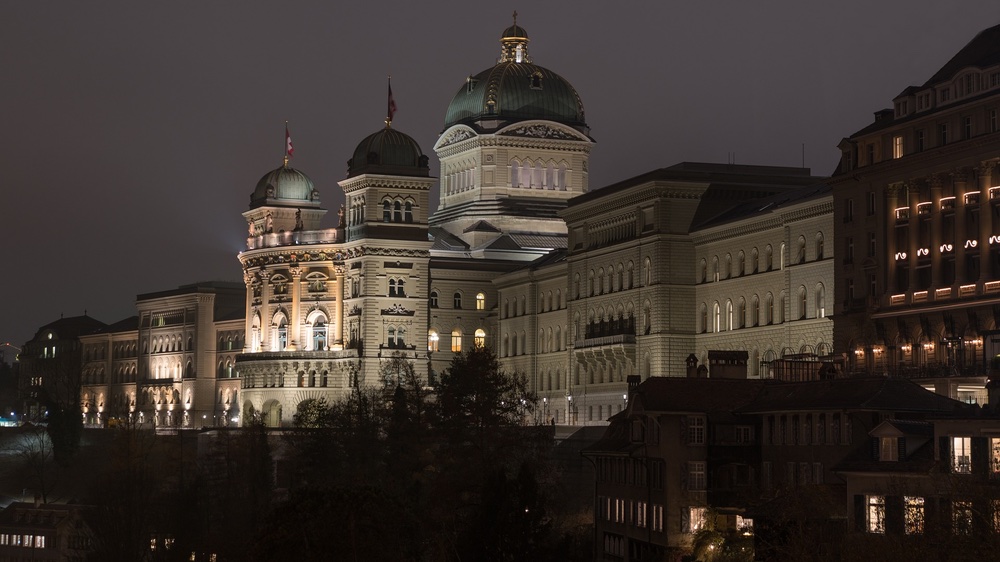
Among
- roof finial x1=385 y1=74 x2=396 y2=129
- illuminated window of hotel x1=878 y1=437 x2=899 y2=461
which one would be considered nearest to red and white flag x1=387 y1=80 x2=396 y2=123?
roof finial x1=385 y1=74 x2=396 y2=129

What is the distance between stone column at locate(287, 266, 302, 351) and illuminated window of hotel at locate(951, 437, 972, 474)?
4698 inches

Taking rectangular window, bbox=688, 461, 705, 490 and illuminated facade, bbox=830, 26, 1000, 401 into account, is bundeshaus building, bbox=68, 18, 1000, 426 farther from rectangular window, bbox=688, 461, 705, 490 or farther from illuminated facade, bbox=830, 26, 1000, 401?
rectangular window, bbox=688, 461, 705, 490

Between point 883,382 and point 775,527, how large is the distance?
832 cm

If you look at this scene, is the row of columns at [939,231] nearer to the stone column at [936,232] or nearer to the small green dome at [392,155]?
the stone column at [936,232]

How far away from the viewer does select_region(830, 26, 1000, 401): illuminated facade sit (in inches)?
4353

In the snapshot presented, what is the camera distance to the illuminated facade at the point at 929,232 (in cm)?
11056

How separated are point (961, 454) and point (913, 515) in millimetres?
6635

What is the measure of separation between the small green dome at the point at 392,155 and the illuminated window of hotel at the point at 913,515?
116m

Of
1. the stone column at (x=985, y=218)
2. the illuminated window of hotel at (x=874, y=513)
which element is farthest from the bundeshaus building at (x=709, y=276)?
the illuminated window of hotel at (x=874, y=513)

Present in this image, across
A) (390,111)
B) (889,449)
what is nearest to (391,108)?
(390,111)

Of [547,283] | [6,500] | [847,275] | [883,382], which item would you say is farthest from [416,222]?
[883,382]

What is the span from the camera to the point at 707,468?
325 feet

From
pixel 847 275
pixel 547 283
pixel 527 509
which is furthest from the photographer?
pixel 547 283

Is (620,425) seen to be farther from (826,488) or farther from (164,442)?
(164,442)
